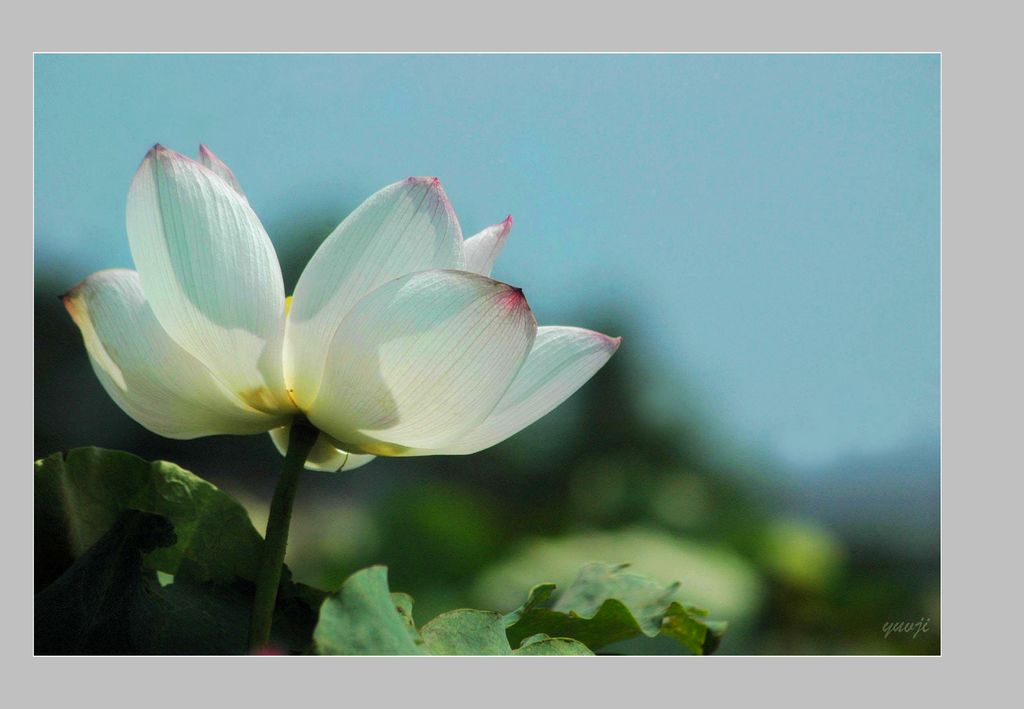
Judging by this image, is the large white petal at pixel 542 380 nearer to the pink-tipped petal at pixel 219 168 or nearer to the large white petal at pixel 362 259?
the large white petal at pixel 362 259

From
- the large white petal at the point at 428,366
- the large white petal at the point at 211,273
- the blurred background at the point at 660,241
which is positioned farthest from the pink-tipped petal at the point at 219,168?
the blurred background at the point at 660,241

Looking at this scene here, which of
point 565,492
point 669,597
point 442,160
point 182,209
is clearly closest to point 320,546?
point 565,492

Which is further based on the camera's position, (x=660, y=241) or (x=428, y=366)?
(x=660, y=241)

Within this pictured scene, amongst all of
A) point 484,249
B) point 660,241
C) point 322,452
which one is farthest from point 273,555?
point 660,241

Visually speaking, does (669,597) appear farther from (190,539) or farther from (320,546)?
(320,546)

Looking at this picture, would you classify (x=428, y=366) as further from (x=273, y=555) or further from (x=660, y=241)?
(x=660, y=241)

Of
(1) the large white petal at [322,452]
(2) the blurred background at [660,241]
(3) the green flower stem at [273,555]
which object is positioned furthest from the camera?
(2) the blurred background at [660,241]
